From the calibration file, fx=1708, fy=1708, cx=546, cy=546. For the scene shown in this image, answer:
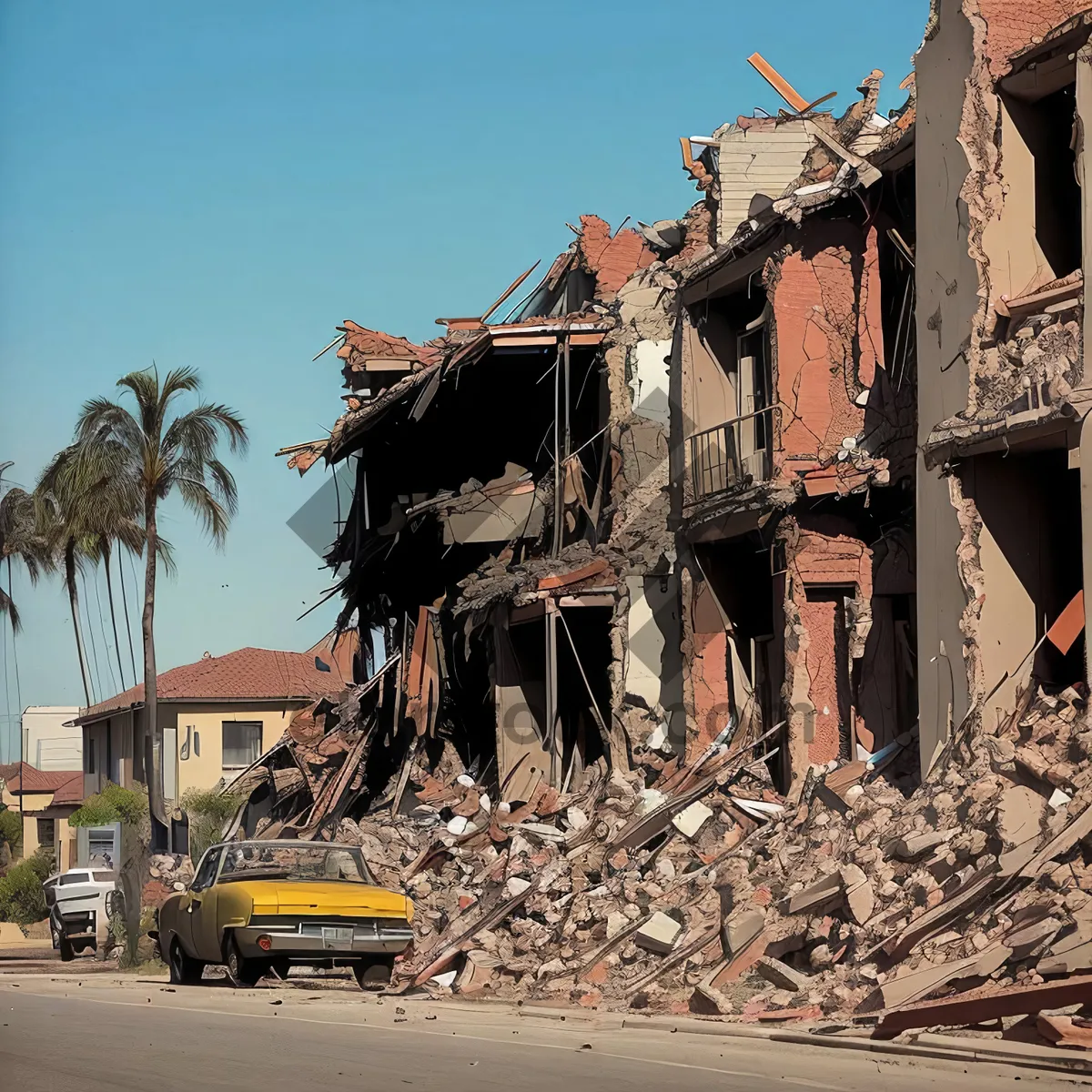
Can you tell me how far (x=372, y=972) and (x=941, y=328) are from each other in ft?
28.0

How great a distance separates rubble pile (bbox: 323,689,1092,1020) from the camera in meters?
12.7

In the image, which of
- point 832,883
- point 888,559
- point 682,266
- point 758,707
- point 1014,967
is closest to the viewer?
point 1014,967

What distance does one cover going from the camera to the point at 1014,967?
11797 millimetres

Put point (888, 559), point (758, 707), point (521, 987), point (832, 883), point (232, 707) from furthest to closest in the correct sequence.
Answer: point (232, 707)
point (758, 707)
point (888, 559)
point (521, 987)
point (832, 883)

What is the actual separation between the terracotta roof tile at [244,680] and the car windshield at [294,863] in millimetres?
32493

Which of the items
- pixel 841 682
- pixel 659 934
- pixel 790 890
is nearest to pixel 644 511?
pixel 841 682

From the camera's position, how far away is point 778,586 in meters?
20.5

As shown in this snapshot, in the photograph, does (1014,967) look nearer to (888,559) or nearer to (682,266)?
(888,559)

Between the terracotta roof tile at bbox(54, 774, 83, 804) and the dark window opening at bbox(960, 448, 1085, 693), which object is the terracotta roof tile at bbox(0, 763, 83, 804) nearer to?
the terracotta roof tile at bbox(54, 774, 83, 804)

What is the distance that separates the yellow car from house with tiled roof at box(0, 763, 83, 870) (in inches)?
1589

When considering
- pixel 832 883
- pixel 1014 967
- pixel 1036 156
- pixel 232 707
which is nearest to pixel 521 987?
pixel 832 883

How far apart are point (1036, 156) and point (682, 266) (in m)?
7.99

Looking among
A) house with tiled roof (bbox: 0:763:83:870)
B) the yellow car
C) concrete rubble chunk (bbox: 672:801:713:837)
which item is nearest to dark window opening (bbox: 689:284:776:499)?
concrete rubble chunk (bbox: 672:801:713:837)

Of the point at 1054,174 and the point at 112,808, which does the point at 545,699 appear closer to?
the point at 1054,174
